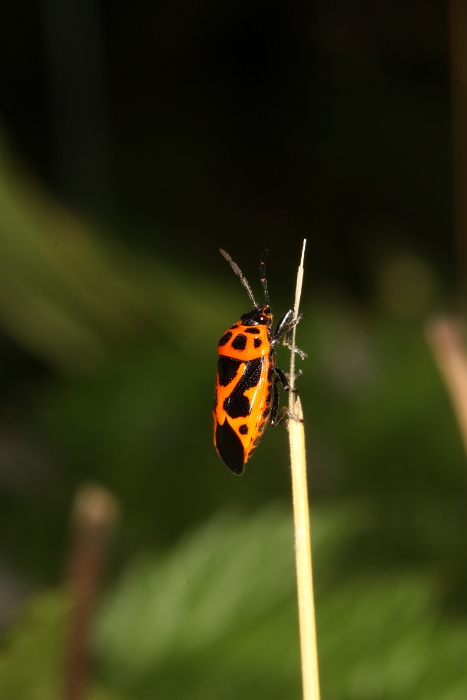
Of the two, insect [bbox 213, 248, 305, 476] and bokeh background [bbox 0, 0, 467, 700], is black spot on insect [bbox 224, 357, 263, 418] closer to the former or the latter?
insect [bbox 213, 248, 305, 476]

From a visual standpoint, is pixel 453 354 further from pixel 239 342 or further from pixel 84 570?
pixel 239 342

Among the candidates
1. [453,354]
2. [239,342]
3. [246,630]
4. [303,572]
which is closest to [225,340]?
[239,342]

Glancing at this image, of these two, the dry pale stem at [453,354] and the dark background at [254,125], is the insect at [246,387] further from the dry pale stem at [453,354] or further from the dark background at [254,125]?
the dark background at [254,125]

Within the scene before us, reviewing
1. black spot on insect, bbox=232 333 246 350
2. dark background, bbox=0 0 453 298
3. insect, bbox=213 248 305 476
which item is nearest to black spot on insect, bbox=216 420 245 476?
insect, bbox=213 248 305 476

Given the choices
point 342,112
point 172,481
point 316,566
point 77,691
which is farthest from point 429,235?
point 77,691

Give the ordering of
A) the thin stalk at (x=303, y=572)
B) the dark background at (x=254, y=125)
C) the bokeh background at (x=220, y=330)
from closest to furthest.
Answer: the thin stalk at (x=303, y=572)
the bokeh background at (x=220, y=330)
the dark background at (x=254, y=125)

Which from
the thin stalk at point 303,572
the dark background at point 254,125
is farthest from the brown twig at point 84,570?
the dark background at point 254,125

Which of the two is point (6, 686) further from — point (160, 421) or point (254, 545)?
point (160, 421)
